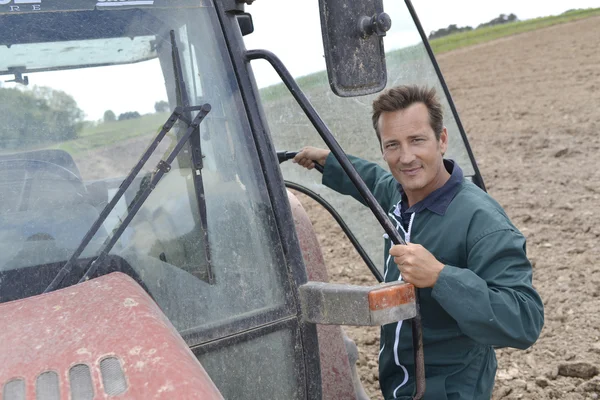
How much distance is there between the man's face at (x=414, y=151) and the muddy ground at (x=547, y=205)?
1491mm

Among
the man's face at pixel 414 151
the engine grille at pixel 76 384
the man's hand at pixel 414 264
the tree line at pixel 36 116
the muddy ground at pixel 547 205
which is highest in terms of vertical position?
the tree line at pixel 36 116

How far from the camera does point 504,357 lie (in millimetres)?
3990

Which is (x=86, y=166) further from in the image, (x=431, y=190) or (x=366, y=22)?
(x=431, y=190)

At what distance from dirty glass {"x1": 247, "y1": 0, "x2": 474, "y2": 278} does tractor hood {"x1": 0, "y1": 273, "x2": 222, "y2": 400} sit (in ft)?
3.97

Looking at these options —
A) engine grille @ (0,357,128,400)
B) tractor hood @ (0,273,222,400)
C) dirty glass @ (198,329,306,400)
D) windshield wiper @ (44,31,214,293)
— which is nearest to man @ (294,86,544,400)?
dirty glass @ (198,329,306,400)

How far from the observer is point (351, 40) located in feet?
5.98

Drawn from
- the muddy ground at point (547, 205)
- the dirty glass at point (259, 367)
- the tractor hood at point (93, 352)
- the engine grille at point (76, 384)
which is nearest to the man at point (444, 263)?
the dirty glass at point (259, 367)

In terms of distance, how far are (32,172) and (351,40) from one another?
81 centimetres

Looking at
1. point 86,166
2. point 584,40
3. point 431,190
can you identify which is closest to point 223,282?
point 86,166

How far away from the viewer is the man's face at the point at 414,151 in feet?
8.10

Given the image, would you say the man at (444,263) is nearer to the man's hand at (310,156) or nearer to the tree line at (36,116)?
the man's hand at (310,156)

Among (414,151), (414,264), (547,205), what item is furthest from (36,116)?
(547,205)

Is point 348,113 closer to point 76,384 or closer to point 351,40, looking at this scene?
point 351,40

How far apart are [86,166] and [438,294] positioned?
0.96 m
